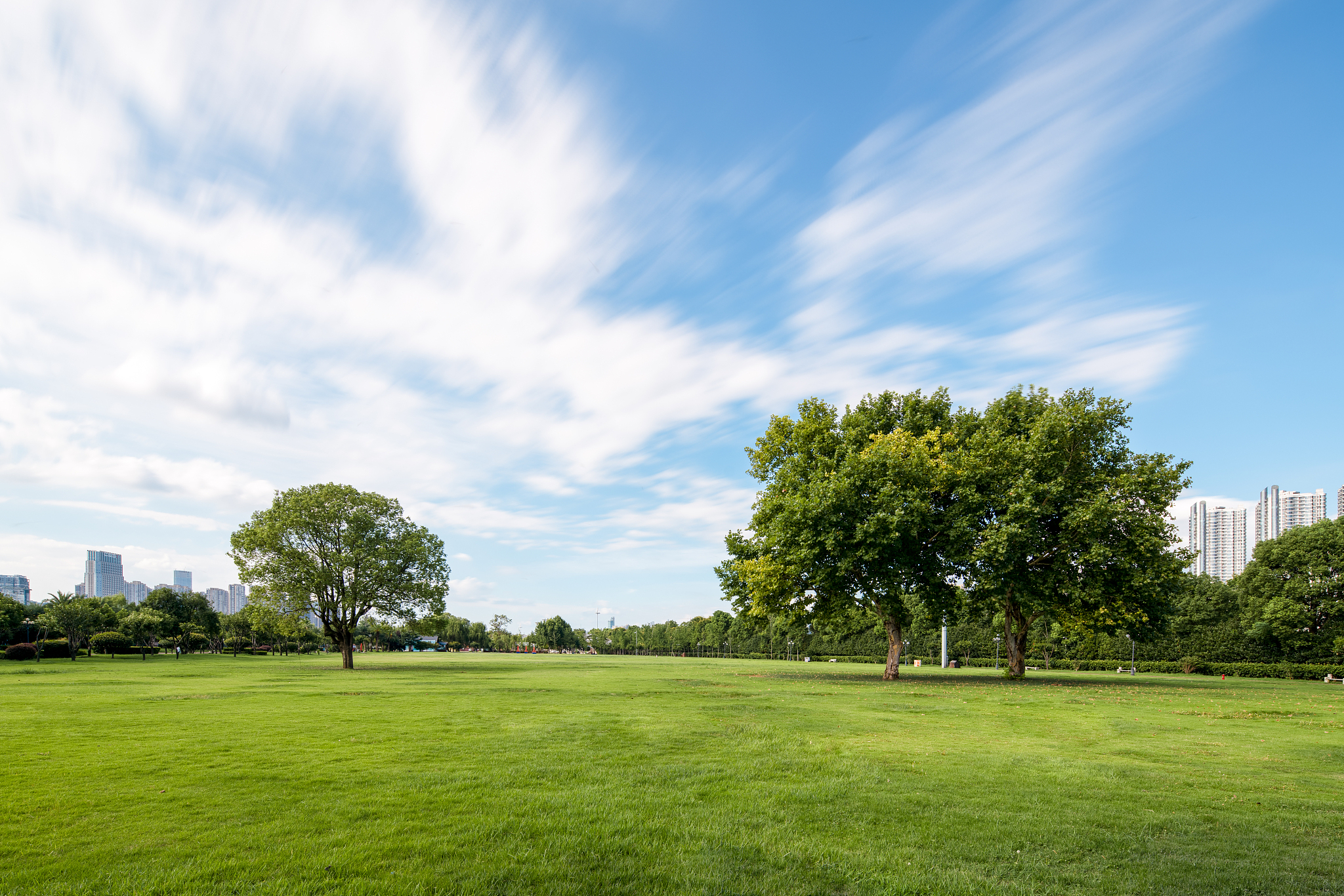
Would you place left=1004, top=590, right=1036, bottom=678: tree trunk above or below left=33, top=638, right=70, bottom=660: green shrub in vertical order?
above

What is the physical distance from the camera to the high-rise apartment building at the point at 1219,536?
597 feet

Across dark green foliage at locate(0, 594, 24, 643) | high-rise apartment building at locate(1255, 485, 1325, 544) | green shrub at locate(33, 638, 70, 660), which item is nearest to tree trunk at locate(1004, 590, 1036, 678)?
green shrub at locate(33, 638, 70, 660)

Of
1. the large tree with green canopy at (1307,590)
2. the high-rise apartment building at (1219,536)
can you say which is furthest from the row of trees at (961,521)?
the high-rise apartment building at (1219,536)

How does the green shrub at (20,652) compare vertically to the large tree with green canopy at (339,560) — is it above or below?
below

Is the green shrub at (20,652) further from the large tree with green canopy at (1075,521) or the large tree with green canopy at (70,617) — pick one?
the large tree with green canopy at (1075,521)

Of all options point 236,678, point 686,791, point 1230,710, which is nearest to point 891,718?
point 686,791

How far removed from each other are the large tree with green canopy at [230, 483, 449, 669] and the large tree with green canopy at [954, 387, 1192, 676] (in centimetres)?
3775

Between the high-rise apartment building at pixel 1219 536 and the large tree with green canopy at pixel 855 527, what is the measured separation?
7458 inches

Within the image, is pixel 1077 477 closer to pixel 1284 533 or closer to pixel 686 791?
pixel 686 791

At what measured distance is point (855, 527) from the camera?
32.4m

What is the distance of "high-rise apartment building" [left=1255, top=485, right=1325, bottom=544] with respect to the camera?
155 metres

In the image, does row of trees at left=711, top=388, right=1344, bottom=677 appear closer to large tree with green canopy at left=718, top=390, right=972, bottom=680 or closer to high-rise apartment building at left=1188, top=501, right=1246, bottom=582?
large tree with green canopy at left=718, top=390, right=972, bottom=680

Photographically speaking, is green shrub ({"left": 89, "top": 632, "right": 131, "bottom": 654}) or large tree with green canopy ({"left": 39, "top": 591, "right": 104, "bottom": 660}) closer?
large tree with green canopy ({"left": 39, "top": 591, "right": 104, "bottom": 660})

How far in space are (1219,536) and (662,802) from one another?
9373 inches
